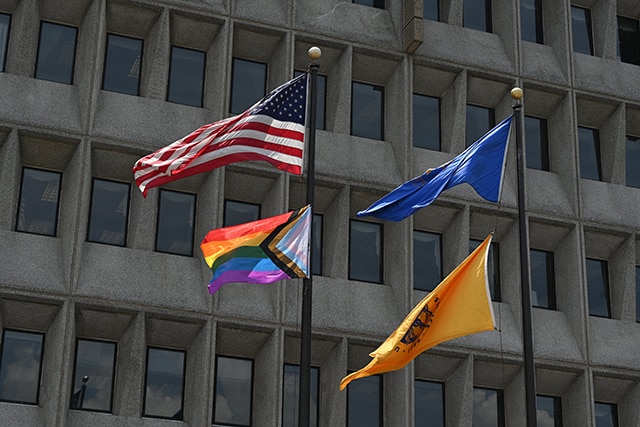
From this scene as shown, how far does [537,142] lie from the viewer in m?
35.0

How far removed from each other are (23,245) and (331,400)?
8708 millimetres

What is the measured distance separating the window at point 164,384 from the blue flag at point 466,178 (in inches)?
347

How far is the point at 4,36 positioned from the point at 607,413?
66.4 feet

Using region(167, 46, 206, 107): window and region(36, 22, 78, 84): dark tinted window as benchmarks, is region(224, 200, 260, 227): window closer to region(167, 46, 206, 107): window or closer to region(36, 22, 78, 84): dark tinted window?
region(167, 46, 206, 107): window

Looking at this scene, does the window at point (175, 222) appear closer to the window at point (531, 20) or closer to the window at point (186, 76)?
the window at point (186, 76)

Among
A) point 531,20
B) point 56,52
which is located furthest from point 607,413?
point 56,52

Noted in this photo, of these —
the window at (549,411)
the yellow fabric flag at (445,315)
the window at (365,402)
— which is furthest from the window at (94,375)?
the window at (549,411)

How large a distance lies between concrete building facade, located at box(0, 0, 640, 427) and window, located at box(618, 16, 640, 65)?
1.41 m

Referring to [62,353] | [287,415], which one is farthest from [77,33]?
[287,415]

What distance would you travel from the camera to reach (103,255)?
1101 inches

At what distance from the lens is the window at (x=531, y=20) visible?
35.9 metres

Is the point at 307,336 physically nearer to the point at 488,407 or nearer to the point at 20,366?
the point at 20,366

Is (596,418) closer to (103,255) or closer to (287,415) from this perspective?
(287,415)

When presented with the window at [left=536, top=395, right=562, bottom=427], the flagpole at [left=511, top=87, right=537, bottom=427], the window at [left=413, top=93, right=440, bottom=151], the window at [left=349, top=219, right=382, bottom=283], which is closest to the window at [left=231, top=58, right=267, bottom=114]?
the window at [left=349, top=219, right=382, bottom=283]
